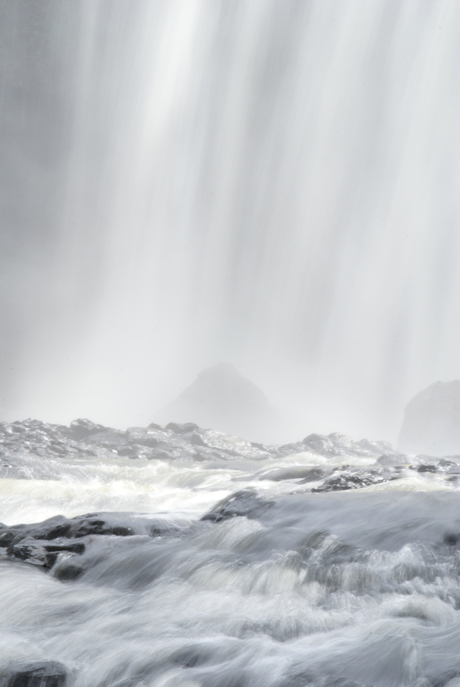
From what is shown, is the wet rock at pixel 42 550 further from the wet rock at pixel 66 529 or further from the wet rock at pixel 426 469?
the wet rock at pixel 426 469

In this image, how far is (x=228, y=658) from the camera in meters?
3.62

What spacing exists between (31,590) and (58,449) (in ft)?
85.4

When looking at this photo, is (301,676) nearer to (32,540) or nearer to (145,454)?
(32,540)

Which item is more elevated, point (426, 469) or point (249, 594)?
point (249, 594)

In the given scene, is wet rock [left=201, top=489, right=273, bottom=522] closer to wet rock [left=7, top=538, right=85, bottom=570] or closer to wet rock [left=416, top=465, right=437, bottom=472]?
wet rock [left=7, top=538, right=85, bottom=570]

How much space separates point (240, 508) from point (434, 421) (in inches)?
6279

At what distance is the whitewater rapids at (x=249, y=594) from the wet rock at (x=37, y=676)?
2cm

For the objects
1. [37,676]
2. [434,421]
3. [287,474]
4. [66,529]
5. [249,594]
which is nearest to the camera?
[37,676]

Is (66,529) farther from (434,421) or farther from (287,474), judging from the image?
(434,421)

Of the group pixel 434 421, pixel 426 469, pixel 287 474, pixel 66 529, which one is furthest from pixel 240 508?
pixel 434 421

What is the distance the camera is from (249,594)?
193 inches

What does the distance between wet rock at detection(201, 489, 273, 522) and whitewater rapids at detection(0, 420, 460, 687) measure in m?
0.04

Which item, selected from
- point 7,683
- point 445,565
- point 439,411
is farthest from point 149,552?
point 439,411

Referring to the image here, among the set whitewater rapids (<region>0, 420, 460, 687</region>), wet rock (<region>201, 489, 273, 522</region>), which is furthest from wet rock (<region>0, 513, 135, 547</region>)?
wet rock (<region>201, 489, 273, 522</region>)
